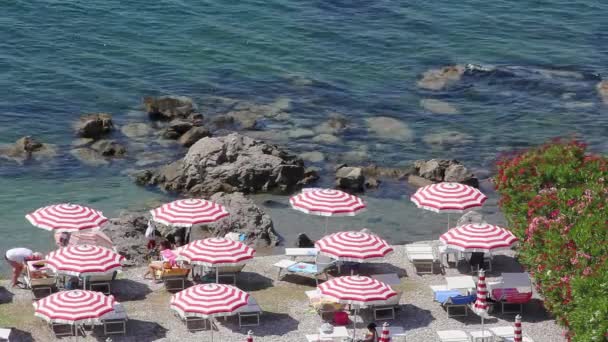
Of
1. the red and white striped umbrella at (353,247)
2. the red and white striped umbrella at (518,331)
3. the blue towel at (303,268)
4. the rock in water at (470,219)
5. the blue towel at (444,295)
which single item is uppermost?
the red and white striped umbrella at (518,331)

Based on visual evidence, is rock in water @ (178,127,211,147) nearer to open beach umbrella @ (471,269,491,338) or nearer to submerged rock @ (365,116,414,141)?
submerged rock @ (365,116,414,141)

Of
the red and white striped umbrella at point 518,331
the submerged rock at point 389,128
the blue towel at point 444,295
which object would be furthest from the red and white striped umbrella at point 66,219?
the submerged rock at point 389,128

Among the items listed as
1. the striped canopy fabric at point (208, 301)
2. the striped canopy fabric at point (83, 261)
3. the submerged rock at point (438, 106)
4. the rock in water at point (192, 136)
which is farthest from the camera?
the submerged rock at point (438, 106)

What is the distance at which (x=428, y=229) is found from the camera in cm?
4909

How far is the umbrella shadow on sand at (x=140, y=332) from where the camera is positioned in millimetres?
35812

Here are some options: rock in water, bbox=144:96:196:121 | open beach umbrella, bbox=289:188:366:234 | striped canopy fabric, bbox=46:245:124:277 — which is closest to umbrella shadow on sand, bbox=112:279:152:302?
striped canopy fabric, bbox=46:245:124:277

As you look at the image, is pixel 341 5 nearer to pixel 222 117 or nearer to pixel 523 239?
pixel 222 117

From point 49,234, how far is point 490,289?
18.3 metres

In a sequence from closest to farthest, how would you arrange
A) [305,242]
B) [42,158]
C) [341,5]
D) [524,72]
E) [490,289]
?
[490,289]
[305,242]
[42,158]
[524,72]
[341,5]

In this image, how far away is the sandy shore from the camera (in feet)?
118

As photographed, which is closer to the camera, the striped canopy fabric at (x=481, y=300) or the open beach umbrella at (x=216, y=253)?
the striped canopy fabric at (x=481, y=300)

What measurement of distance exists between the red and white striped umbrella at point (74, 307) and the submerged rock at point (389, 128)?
27491 mm

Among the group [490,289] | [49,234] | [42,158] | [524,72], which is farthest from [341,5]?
[490,289]

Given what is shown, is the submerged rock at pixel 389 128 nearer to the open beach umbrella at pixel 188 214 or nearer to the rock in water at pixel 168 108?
the rock in water at pixel 168 108
